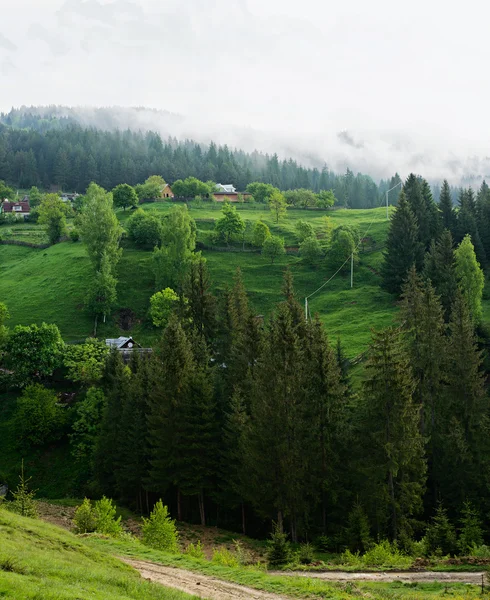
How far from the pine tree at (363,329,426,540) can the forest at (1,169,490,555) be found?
0.09 m

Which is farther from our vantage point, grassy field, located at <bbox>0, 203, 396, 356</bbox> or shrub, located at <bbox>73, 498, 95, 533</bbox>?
grassy field, located at <bbox>0, 203, 396, 356</bbox>

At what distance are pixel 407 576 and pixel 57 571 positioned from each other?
50.2ft

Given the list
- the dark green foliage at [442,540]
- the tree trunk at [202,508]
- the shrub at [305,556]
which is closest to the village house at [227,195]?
the tree trunk at [202,508]

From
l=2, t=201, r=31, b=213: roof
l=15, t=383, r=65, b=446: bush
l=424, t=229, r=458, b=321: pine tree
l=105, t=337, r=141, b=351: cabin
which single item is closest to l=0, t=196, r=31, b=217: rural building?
l=2, t=201, r=31, b=213: roof

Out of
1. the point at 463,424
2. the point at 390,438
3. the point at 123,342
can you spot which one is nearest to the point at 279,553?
the point at 390,438

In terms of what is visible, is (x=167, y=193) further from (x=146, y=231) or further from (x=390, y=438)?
(x=390, y=438)

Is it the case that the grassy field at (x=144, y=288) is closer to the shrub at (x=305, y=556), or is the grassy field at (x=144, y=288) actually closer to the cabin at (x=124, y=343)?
the cabin at (x=124, y=343)

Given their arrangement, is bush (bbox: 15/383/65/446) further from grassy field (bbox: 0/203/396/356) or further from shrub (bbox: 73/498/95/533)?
shrub (bbox: 73/498/95/533)

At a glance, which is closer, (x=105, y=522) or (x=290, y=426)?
(x=105, y=522)

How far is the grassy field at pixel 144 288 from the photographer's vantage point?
8069 cm

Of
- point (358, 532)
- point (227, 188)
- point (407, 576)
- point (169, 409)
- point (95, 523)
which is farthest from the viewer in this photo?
point (227, 188)

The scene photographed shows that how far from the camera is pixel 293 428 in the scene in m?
37.8

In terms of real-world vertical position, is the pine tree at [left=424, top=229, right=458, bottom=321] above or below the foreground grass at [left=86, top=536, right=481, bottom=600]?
above

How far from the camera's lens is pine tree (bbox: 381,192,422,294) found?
83375 millimetres
